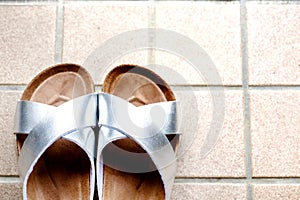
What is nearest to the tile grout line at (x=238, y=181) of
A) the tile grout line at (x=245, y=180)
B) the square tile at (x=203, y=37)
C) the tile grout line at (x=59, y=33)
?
the tile grout line at (x=245, y=180)

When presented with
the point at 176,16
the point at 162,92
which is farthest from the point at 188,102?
the point at 176,16

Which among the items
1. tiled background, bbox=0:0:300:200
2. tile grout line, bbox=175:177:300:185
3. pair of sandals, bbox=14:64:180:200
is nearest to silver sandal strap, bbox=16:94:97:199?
pair of sandals, bbox=14:64:180:200

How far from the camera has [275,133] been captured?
1.01 metres

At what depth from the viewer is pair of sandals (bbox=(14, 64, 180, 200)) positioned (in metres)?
0.86

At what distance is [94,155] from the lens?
88 centimetres

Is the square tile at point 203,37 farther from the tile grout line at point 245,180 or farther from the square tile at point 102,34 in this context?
the tile grout line at point 245,180

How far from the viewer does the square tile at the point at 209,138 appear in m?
1.00

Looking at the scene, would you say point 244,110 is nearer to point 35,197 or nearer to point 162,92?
point 162,92

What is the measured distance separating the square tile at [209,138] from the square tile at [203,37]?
4 cm

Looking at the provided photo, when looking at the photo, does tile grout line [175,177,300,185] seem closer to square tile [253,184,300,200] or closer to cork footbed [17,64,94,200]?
square tile [253,184,300,200]

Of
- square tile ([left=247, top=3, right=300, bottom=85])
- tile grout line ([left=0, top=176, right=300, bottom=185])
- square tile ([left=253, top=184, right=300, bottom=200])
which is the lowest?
square tile ([left=253, top=184, right=300, bottom=200])

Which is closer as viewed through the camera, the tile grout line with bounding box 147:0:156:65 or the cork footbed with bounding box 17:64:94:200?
the cork footbed with bounding box 17:64:94:200

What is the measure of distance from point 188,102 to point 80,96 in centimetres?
25

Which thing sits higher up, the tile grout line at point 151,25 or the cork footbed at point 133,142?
the tile grout line at point 151,25
